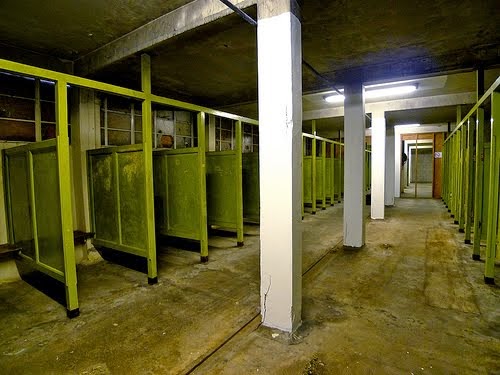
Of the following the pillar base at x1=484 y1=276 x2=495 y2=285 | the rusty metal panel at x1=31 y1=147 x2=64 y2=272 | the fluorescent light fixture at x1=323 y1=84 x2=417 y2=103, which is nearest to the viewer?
the rusty metal panel at x1=31 y1=147 x2=64 y2=272

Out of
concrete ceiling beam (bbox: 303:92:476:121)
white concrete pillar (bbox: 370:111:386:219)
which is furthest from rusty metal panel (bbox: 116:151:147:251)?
concrete ceiling beam (bbox: 303:92:476:121)

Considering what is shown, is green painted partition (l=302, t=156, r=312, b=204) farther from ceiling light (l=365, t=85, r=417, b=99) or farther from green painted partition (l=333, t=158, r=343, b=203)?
ceiling light (l=365, t=85, r=417, b=99)

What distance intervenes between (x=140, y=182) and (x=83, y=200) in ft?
4.23

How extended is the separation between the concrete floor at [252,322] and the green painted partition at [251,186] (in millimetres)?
1696

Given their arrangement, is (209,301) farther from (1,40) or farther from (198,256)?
(1,40)

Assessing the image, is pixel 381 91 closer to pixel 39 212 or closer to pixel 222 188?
pixel 222 188

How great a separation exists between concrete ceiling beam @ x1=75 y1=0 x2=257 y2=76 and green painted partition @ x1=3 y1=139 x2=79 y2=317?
1.23 m

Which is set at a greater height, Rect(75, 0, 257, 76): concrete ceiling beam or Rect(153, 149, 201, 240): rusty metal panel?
Rect(75, 0, 257, 76): concrete ceiling beam

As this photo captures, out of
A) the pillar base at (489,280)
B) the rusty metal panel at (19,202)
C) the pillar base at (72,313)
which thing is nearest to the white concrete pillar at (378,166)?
the pillar base at (489,280)

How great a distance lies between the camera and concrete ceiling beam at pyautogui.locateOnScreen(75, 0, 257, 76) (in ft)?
7.17

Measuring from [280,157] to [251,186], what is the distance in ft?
10.9

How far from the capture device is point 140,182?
2.92m

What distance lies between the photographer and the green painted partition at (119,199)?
294 cm

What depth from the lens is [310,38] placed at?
9.34 ft
